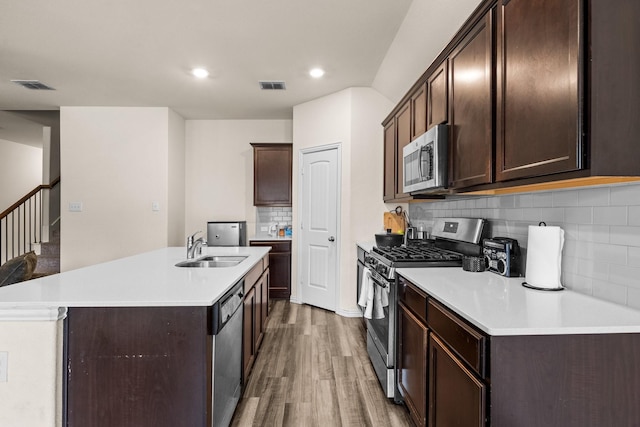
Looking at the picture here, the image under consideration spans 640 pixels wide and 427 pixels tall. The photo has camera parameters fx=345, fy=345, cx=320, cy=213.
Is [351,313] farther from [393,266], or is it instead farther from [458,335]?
[458,335]

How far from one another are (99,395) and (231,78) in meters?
3.42

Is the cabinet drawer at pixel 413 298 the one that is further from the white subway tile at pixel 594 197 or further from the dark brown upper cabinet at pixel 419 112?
the dark brown upper cabinet at pixel 419 112

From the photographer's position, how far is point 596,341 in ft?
3.71

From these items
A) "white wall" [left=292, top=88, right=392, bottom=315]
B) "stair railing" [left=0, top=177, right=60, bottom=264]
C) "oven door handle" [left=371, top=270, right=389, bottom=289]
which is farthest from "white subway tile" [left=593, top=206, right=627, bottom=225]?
"stair railing" [left=0, top=177, right=60, bottom=264]

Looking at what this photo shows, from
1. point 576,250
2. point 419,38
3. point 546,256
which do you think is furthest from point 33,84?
point 576,250

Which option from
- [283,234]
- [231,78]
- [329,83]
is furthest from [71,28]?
[283,234]

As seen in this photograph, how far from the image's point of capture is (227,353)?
1.85m

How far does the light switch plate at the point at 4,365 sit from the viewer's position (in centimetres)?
143

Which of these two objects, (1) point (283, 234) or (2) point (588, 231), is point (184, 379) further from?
(1) point (283, 234)

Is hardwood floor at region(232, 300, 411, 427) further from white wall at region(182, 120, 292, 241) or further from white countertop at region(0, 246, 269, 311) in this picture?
white wall at region(182, 120, 292, 241)

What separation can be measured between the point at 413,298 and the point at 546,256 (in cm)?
68

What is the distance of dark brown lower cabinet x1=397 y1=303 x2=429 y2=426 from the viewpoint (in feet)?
5.66

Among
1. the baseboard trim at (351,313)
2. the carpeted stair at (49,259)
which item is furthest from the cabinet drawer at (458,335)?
the carpeted stair at (49,259)

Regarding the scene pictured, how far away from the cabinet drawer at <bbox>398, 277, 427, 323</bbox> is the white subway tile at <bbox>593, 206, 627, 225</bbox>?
2.63 ft
